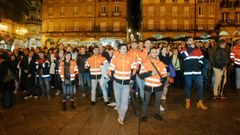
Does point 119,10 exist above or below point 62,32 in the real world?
above

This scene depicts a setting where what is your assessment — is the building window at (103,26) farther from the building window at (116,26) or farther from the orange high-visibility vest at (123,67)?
the orange high-visibility vest at (123,67)

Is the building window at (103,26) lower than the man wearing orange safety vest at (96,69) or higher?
higher

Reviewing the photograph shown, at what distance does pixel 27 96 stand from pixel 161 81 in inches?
242

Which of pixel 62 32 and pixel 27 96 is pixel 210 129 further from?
pixel 62 32

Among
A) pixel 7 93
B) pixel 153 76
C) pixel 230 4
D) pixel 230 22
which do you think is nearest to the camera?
pixel 153 76

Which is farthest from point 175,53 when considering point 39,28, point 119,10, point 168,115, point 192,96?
point 39,28

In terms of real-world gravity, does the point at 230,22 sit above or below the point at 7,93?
above

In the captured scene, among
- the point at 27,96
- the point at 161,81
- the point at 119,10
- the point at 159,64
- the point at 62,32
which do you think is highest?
the point at 119,10

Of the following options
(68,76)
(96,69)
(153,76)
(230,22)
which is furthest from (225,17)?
(153,76)

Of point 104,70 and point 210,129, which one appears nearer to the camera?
point 210,129

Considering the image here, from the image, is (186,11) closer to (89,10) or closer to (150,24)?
(150,24)

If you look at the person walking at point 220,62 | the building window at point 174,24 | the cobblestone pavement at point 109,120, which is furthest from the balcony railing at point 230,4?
the cobblestone pavement at point 109,120

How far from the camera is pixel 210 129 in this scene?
637 cm

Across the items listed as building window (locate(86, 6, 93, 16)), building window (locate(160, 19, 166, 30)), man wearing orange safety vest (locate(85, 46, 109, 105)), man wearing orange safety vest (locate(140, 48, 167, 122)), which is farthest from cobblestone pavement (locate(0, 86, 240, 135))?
building window (locate(86, 6, 93, 16))
